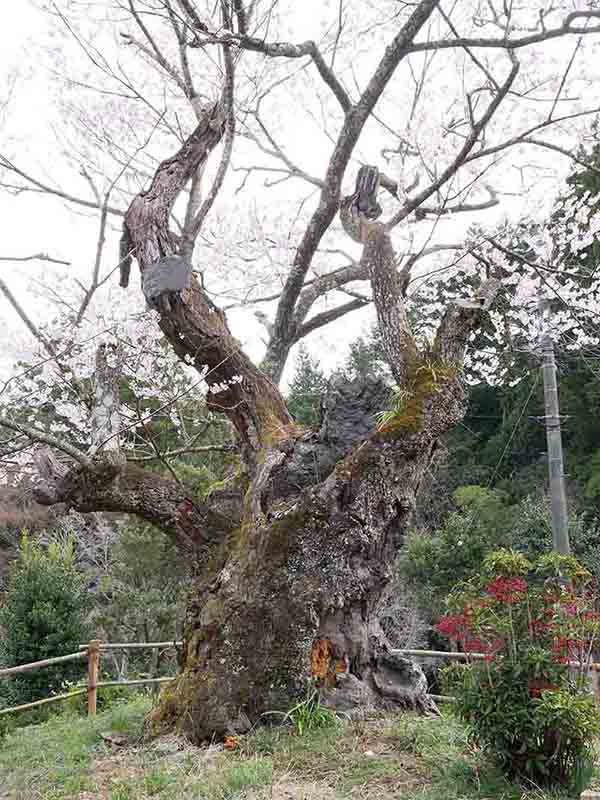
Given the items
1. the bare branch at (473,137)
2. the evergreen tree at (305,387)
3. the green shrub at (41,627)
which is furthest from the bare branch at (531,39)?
the evergreen tree at (305,387)

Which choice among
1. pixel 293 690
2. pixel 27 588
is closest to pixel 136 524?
pixel 27 588

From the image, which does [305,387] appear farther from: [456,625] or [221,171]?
[456,625]

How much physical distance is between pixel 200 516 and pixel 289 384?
13.4 meters

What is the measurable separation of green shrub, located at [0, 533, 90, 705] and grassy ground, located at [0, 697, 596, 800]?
4.21 m

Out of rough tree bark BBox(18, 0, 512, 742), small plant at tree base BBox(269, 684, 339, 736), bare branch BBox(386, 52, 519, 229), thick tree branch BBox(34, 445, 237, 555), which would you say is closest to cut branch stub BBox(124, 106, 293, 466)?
rough tree bark BBox(18, 0, 512, 742)

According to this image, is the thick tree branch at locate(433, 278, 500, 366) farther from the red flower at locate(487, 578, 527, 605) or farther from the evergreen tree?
the evergreen tree

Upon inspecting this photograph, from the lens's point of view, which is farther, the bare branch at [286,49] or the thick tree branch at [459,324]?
the thick tree branch at [459,324]

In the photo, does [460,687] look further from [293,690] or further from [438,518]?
[438,518]

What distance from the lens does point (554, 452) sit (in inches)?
305

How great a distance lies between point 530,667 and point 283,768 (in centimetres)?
123

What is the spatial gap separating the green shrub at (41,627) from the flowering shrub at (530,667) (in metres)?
6.06

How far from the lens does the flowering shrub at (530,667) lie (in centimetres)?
286

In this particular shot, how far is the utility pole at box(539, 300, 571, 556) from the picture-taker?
709 centimetres

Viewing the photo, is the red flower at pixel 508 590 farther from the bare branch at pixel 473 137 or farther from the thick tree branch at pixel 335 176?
the thick tree branch at pixel 335 176
